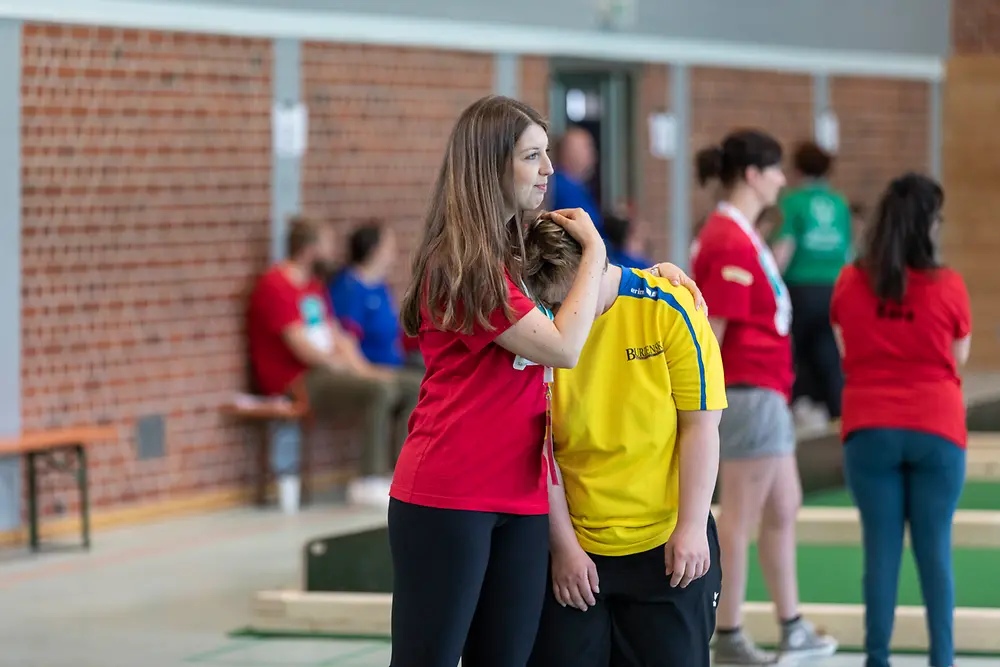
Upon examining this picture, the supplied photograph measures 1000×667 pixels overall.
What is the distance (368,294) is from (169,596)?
2.73 metres

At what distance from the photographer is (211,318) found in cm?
836

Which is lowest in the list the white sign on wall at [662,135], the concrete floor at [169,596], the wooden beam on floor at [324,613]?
the concrete floor at [169,596]

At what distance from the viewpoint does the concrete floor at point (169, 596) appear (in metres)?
5.46

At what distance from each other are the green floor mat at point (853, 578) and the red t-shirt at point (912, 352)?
4.64 ft

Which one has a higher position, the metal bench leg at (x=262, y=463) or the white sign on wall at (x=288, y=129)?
the white sign on wall at (x=288, y=129)

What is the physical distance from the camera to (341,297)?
8.85m

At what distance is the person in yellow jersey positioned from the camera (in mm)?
3180

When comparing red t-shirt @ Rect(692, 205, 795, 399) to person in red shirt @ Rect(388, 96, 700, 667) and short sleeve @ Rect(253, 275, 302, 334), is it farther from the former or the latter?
short sleeve @ Rect(253, 275, 302, 334)

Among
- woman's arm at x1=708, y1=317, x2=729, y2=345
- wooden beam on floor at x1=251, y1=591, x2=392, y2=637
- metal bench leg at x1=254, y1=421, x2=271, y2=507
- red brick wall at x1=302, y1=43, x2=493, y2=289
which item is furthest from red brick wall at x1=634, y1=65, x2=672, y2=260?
woman's arm at x1=708, y1=317, x2=729, y2=345

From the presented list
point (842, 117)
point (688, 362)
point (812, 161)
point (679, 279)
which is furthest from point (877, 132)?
point (688, 362)

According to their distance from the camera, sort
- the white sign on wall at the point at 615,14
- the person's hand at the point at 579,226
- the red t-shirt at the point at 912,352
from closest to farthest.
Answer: the person's hand at the point at 579,226, the red t-shirt at the point at 912,352, the white sign on wall at the point at 615,14

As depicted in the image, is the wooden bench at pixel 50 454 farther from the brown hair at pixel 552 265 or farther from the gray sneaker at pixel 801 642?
the brown hair at pixel 552 265

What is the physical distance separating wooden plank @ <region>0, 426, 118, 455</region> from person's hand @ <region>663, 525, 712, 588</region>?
177 inches

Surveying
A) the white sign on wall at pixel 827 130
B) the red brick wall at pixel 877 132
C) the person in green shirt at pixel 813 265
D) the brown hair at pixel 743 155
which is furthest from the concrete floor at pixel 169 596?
the red brick wall at pixel 877 132
